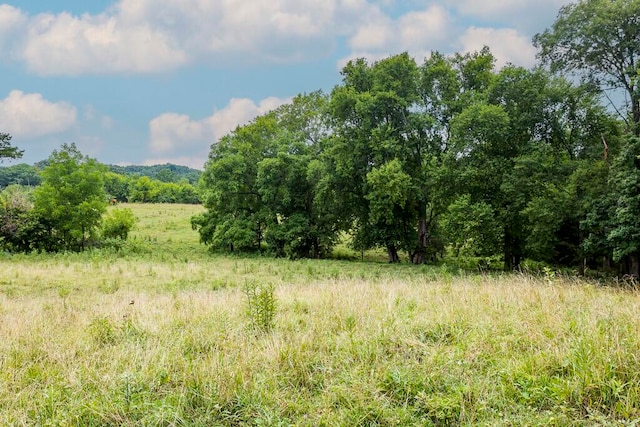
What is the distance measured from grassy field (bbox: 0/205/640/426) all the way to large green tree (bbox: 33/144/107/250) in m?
25.7

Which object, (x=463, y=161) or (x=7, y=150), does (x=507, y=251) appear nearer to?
(x=463, y=161)

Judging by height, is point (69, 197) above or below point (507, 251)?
above

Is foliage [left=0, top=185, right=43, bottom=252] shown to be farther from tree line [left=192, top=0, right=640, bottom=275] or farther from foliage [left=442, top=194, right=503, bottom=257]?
foliage [left=442, top=194, right=503, bottom=257]

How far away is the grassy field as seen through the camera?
3275mm

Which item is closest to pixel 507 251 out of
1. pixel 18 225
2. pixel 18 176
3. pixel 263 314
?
pixel 263 314

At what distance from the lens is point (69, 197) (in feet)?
94.8

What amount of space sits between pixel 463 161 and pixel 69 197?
28543mm

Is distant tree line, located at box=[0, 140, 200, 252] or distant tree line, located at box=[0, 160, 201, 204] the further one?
distant tree line, located at box=[0, 160, 201, 204]

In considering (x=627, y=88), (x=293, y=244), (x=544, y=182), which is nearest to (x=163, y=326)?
(x=544, y=182)

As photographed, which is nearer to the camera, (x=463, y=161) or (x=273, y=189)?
(x=463, y=161)

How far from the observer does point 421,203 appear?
25.3 metres

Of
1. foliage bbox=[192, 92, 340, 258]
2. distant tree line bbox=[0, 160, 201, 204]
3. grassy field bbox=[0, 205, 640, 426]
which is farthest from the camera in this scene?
distant tree line bbox=[0, 160, 201, 204]

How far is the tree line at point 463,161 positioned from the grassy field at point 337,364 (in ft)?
38.4

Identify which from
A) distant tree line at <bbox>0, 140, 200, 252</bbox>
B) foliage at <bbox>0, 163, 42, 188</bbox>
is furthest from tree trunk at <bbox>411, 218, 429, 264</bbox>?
foliage at <bbox>0, 163, 42, 188</bbox>
